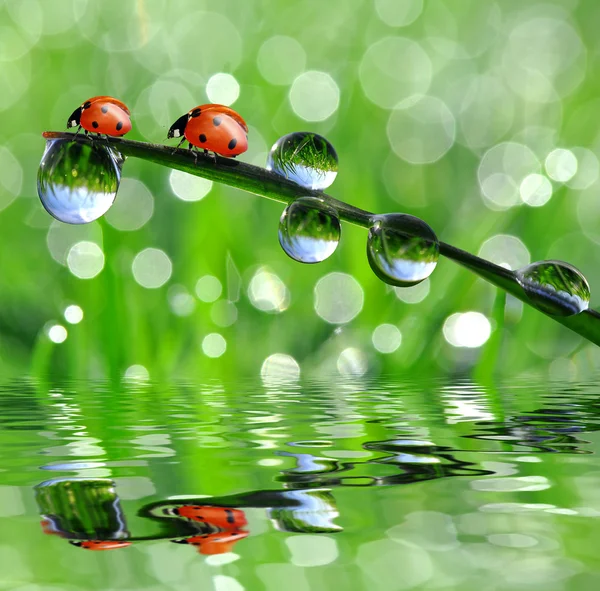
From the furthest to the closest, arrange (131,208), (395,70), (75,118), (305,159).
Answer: (395,70) < (131,208) < (75,118) < (305,159)

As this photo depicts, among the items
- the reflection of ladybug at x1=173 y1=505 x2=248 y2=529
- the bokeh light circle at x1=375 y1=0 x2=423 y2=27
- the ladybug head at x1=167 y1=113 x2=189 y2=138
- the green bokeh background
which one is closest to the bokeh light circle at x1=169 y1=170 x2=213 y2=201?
the green bokeh background

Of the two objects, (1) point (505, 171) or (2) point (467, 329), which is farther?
(1) point (505, 171)

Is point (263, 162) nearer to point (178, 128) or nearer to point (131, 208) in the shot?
point (131, 208)

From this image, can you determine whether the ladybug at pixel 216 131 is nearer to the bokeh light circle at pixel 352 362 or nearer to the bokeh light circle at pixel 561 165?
the bokeh light circle at pixel 352 362

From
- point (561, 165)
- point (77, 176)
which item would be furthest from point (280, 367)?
point (77, 176)

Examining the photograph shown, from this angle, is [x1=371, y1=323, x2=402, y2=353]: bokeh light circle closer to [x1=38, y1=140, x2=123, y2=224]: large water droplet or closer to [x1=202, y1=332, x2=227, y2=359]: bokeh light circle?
[x1=202, y1=332, x2=227, y2=359]: bokeh light circle

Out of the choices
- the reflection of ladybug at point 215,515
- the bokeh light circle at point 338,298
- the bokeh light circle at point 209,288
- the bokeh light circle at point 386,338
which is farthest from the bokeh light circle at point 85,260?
the reflection of ladybug at point 215,515
